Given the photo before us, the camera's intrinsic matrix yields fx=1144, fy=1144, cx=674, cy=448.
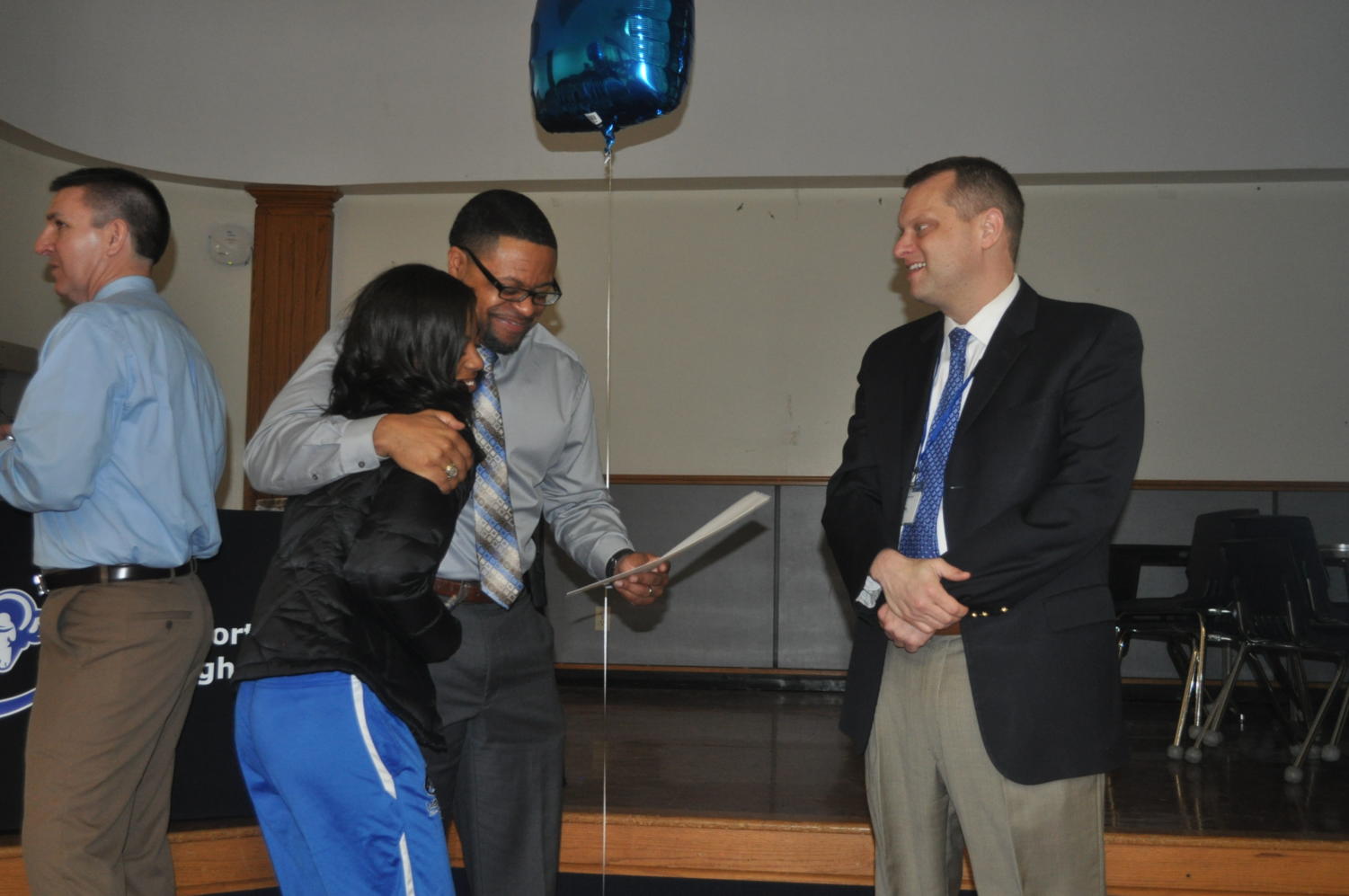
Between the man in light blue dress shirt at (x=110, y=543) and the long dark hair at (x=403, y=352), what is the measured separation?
2.14 ft

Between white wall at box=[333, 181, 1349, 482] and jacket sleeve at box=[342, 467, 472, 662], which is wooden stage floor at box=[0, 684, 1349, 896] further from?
white wall at box=[333, 181, 1349, 482]

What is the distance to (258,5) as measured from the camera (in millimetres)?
6035

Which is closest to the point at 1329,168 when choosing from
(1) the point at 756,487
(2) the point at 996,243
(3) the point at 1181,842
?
(1) the point at 756,487

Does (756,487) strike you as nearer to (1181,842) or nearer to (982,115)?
(982,115)

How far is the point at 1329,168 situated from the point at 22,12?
6536mm

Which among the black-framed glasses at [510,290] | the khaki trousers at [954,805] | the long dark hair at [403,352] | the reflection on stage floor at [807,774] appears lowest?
the reflection on stage floor at [807,774]

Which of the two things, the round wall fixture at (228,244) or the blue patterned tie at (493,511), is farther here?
the round wall fixture at (228,244)

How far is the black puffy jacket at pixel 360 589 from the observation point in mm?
1511

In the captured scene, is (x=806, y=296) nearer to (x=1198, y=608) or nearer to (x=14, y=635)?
(x=1198, y=608)

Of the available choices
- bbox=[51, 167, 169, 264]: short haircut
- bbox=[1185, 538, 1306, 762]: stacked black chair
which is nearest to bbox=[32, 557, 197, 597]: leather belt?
bbox=[51, 167, 169, 264]: short haircut

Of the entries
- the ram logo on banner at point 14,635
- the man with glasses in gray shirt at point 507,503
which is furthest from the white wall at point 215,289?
the man with glasses in gray shirt at point 507,503

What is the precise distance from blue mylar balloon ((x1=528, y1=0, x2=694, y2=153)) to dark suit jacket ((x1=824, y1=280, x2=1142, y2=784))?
153 centimetres

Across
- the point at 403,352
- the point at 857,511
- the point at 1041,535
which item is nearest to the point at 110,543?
the point at 403,352

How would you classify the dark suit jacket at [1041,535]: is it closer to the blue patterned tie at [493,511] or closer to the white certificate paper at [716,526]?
the white certificate paper at [716,526]
